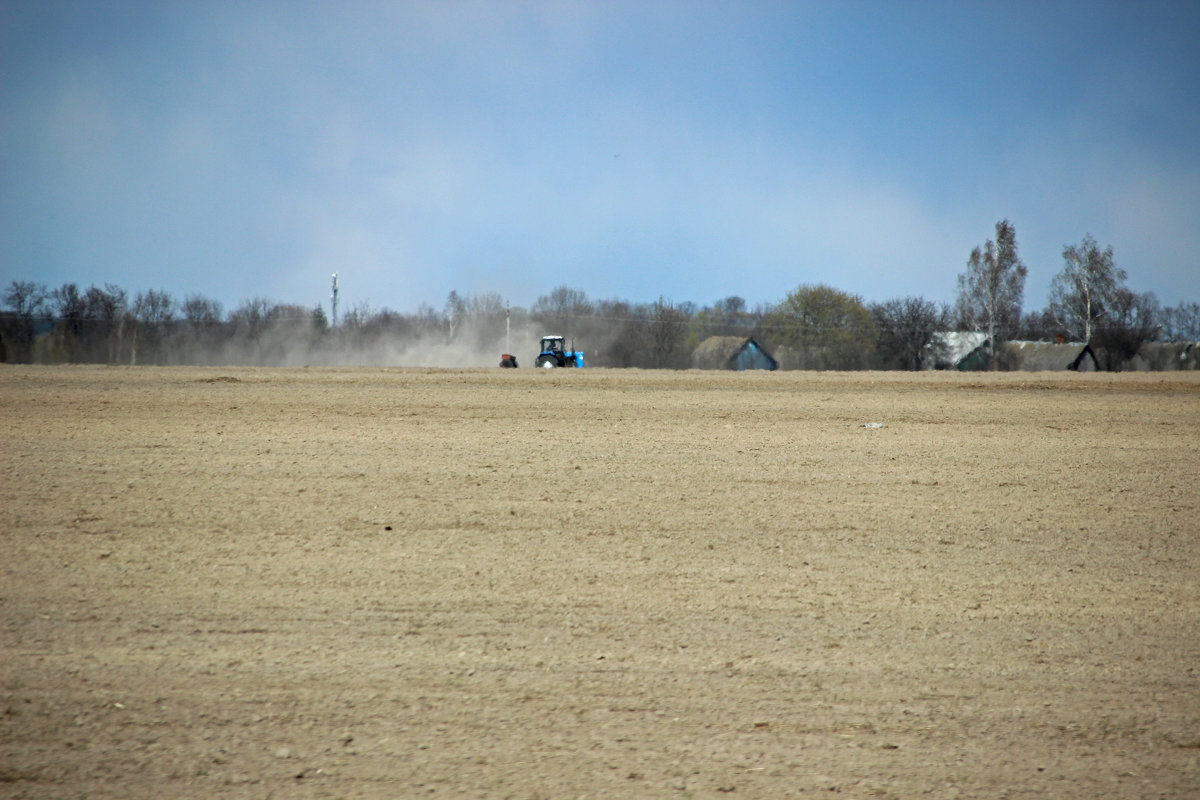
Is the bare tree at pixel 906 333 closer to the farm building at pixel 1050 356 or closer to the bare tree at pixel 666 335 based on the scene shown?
the farm building at pixel 1050 356

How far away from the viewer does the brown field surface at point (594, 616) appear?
167 inches

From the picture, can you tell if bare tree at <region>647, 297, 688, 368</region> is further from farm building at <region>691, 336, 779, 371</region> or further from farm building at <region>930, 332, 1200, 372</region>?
farm building at <region>930, 332, 1200, 372</region>

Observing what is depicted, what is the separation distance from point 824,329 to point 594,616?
67.7 metres

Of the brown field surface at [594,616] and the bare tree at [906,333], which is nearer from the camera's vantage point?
the brown field surface at [594,616]

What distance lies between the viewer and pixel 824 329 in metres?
70.8

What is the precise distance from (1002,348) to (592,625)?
66562mm

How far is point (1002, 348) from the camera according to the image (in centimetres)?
6475

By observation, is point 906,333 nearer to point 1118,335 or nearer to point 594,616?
point 1118,335

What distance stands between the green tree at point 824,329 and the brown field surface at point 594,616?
185 feet

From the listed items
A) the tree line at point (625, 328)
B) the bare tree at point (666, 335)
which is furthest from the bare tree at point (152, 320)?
the bare tree at point (666, 335)

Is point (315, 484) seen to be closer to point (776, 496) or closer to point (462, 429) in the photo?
Answer: point (462, 429)

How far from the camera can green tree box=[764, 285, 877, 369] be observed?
6819 cm

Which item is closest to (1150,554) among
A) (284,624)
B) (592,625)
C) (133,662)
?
(592,625)

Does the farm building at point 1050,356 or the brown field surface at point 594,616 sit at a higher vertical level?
the farm building at point 1050,356
